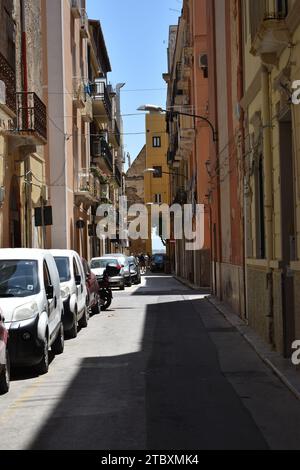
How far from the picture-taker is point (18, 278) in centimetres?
1176

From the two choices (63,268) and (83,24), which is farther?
(83,24)

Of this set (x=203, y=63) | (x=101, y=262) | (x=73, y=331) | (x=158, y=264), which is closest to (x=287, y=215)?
(x=73, y=331)

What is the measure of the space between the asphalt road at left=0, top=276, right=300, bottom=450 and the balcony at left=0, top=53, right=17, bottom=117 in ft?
23.5

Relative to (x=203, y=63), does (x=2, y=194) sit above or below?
below

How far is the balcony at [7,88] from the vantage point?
19.6 meters

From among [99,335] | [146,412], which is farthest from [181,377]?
[99,335]

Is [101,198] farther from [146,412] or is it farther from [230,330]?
[146,412]

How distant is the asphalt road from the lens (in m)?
7.01

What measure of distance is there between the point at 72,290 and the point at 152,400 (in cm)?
754

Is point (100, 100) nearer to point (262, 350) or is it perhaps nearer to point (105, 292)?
point (105, 292)

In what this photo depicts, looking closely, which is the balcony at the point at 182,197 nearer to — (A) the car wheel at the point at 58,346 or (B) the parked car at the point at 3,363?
(A) the car wheel at the point at 58,346

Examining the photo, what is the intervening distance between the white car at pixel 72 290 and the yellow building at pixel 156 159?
72.1 meters

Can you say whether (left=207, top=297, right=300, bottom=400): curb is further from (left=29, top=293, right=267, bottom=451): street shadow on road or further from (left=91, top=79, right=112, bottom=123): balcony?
(left=91, top=79, right=112, bottom=123): balcony

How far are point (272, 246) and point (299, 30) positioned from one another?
148 inches
